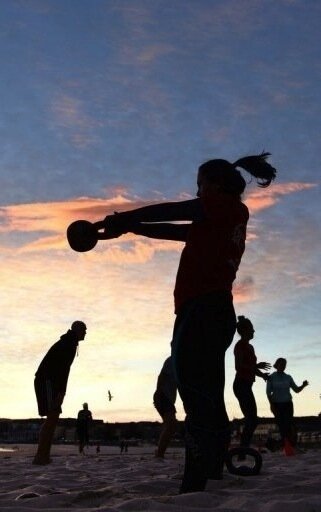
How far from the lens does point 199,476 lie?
3.46 m

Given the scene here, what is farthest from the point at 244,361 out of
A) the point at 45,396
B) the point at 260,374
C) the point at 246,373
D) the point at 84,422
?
the point at 84,422

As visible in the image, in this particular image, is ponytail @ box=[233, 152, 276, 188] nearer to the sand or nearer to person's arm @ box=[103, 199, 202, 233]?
person's arm @ box=[103, 199, 202, 233]

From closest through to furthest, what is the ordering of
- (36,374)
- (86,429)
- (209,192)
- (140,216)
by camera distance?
1. (140,216)
2. (209,192)
3. (36,374)
4. (86,429)

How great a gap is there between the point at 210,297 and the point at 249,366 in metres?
5.29

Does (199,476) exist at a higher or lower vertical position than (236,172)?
lower

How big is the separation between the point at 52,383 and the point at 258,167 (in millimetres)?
4987

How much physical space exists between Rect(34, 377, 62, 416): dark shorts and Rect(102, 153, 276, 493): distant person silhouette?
15.1 feet

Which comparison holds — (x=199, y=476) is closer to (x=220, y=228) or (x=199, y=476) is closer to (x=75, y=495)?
(x=75, y=495)

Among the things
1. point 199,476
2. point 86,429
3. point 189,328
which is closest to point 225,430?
point 199,476

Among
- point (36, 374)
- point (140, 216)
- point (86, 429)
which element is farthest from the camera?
point (86, 429)

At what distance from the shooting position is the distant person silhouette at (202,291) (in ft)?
11.3

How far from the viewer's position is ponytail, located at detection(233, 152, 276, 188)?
388 cm

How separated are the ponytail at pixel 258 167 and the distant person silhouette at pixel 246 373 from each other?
488 cm

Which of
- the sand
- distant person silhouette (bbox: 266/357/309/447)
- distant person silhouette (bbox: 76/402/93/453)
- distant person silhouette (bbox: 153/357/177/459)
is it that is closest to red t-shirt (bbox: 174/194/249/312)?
the sand
